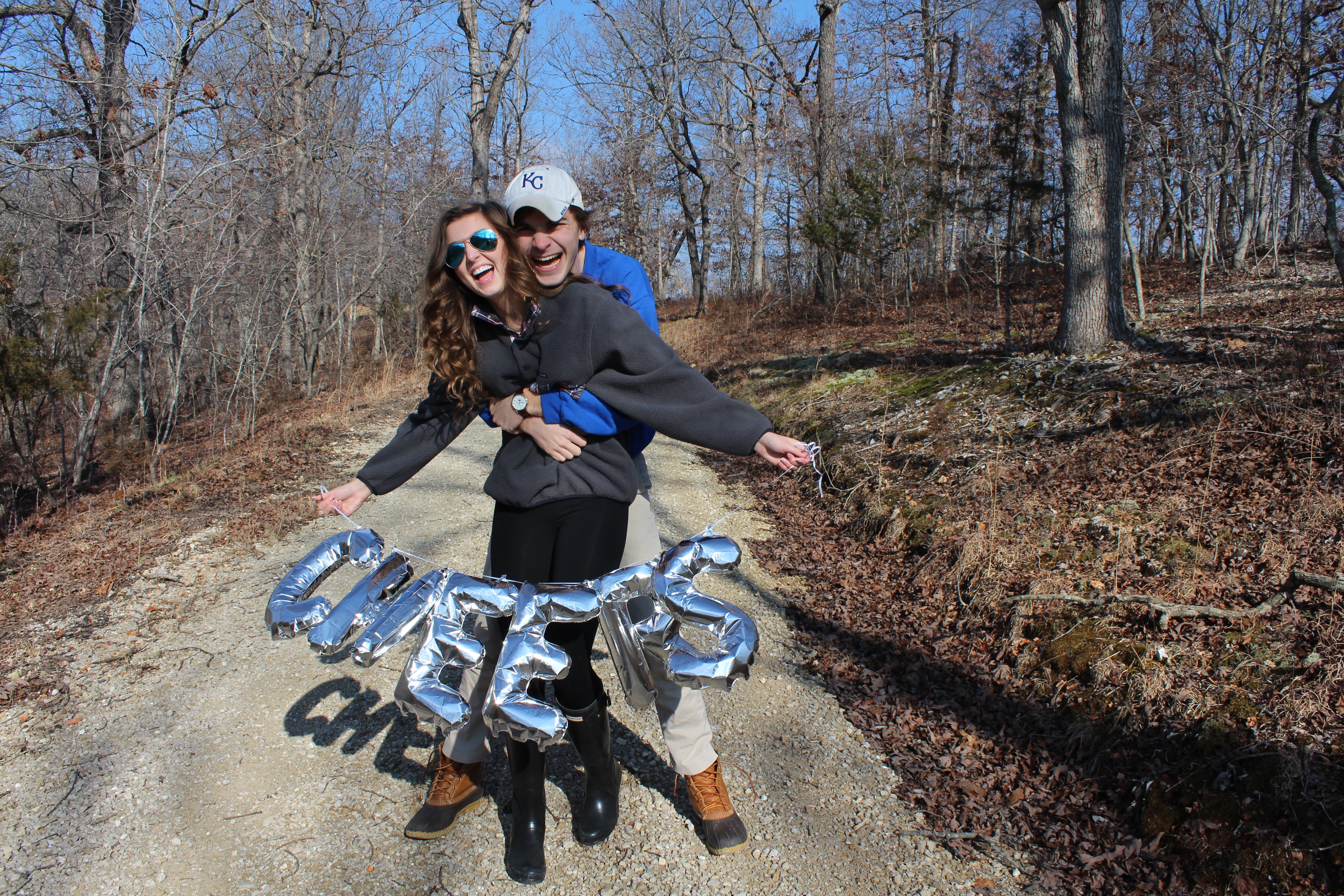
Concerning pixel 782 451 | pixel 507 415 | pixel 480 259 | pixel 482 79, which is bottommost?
pixel 782 451

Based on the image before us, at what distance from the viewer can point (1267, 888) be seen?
7.70 feet

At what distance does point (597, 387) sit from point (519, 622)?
738 millimetres

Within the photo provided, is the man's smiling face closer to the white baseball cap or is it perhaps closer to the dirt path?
the white baseball cap

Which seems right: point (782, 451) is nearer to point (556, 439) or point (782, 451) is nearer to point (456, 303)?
point (556, 439)

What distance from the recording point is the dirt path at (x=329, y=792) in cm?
257

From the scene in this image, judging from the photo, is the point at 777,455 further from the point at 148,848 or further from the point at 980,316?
the point at 980,316

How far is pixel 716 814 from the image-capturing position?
107 inches

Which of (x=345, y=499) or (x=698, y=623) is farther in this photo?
(x=345, y=499)

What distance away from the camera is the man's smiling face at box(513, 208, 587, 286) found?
2.29 m

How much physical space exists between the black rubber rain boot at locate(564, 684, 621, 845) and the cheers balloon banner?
0.95 ft

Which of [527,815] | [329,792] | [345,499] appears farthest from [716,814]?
[345,499]

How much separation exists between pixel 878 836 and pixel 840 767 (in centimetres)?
44

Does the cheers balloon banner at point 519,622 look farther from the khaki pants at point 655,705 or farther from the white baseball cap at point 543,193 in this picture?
the white baseball cap at point 543,193

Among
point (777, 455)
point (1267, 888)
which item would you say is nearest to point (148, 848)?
point (777, 455)
